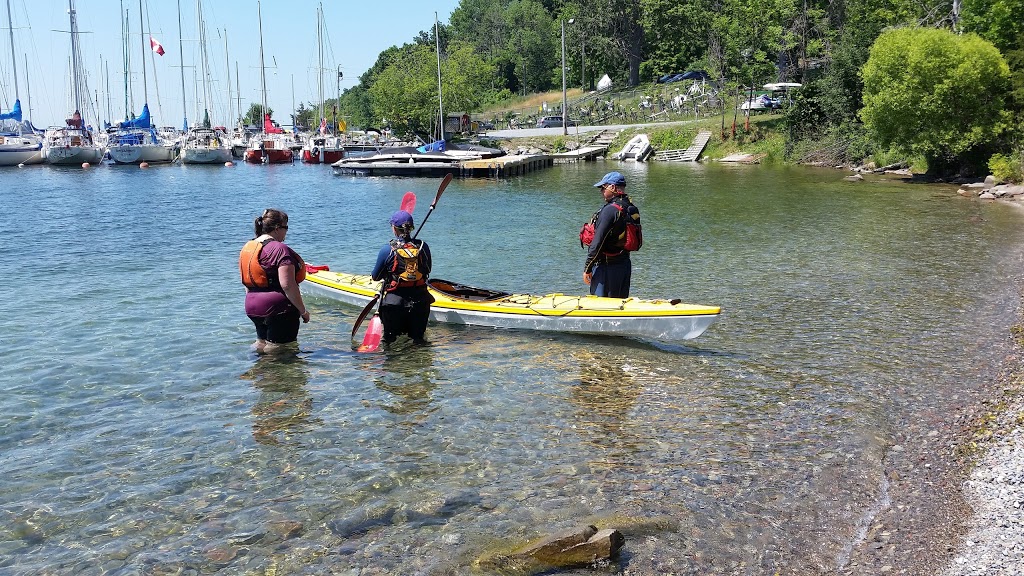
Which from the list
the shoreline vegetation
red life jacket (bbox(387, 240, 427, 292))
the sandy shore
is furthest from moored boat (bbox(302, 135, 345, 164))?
the sandy shore

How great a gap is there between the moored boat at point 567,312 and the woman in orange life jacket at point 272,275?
315 cm

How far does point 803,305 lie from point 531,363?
196 inches

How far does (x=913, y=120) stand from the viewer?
98.9 ft

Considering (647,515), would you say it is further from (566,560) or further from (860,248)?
(860,248)

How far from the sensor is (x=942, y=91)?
28.6 m

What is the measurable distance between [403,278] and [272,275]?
1.65 metres

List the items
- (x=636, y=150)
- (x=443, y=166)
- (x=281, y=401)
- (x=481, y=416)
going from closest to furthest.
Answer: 1. (x=481, y=416)
2. (x=281, y=401)
3. (x=443, y=166)
4. (x=636, y=150)

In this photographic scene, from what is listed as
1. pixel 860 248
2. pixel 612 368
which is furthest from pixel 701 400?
pixel 860 248

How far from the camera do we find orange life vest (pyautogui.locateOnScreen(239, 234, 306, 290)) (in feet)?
25.2

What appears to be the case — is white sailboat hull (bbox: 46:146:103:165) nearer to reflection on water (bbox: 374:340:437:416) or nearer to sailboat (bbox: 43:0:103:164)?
sailboat (bbox: 43:0:103:164)

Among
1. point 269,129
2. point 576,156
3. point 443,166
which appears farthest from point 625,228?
point 269,129

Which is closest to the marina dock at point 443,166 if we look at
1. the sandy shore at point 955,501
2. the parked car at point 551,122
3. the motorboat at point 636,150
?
the motorboat at point 636,150

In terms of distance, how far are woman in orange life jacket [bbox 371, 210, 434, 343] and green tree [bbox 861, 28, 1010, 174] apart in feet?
86.1

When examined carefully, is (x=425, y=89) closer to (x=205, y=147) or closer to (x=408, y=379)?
(x=205, y=147)
